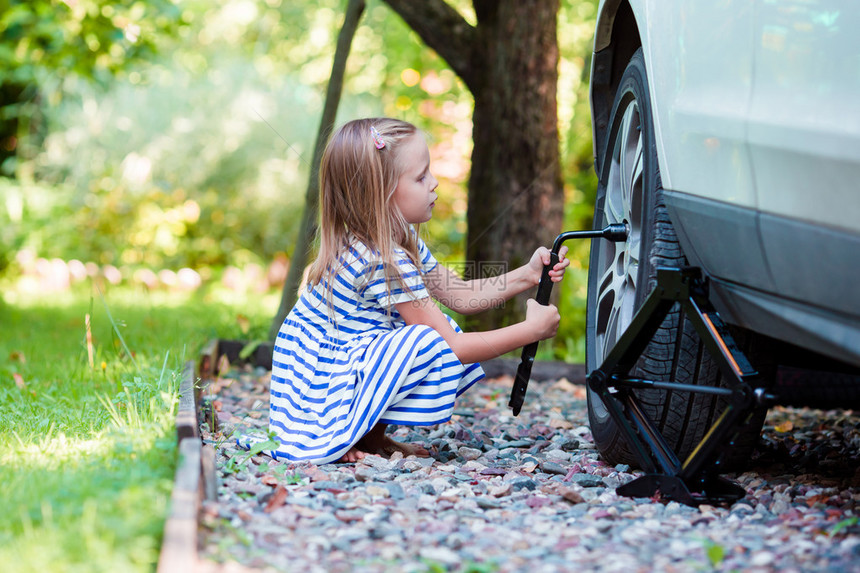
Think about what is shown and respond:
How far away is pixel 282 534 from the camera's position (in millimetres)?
1694

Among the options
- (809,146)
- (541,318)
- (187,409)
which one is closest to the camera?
(809,146)

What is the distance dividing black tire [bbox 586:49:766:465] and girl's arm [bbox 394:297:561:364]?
0.21 m

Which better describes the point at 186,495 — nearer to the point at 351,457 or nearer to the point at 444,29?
the point at 351,457

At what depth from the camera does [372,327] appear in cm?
261

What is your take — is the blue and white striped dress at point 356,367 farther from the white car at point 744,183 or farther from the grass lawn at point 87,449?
the white car at point 744,183

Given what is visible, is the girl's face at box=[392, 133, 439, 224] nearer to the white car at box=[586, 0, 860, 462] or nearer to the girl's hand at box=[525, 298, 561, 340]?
the girl's hand at box=[525, 298, 561, 340]

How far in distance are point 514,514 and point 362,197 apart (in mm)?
1130

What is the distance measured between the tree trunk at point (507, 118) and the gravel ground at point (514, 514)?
6.10ft

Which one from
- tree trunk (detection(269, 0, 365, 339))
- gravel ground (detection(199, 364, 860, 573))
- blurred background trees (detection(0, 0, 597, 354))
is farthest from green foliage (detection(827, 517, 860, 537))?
blurred background trees (detection(0, 0, 597, 354))

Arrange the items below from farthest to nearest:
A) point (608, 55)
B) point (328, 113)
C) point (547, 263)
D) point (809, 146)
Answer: point (328, 113)
point (608, 55)
point (547, 263)
point (809, 146)

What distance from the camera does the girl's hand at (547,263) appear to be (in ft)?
8.22

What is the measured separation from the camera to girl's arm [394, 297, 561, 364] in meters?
2.43

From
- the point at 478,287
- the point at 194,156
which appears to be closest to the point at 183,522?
the point at 478,287

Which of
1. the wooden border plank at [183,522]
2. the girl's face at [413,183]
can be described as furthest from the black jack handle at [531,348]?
the wooden border plank at [183,522]
